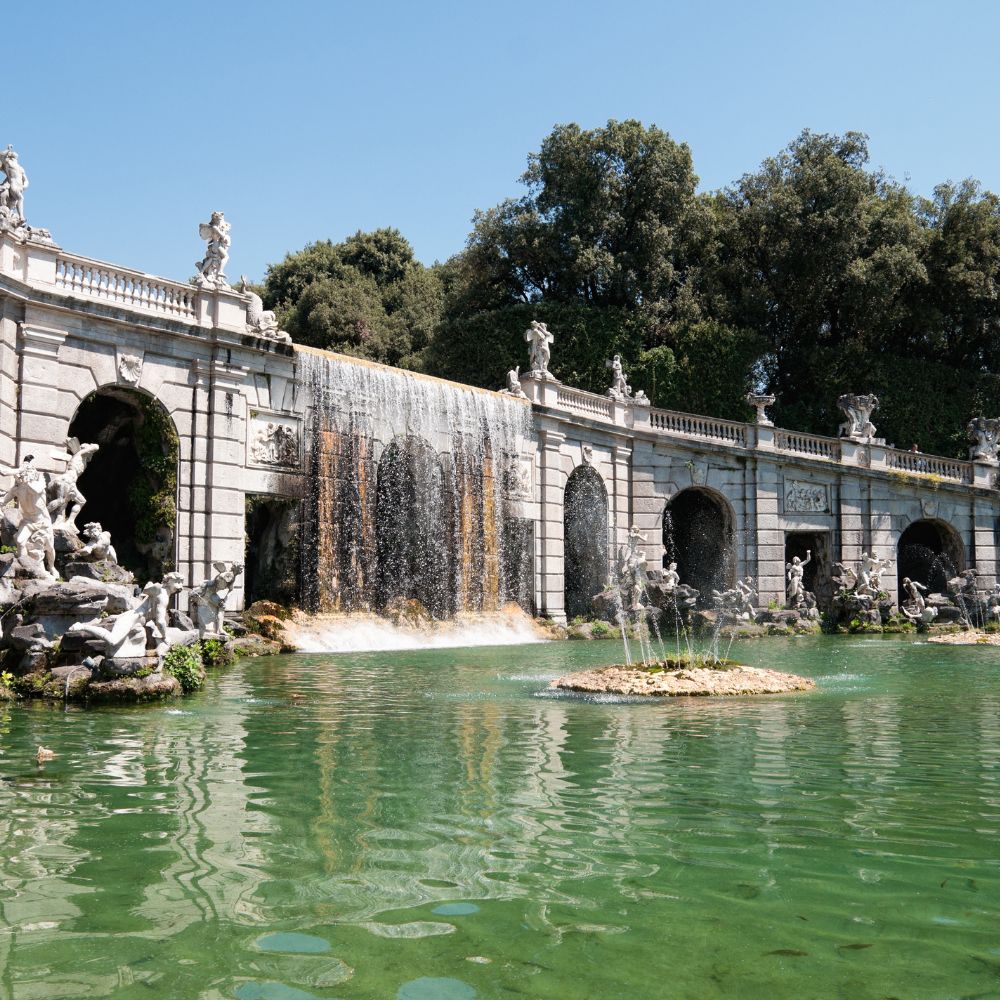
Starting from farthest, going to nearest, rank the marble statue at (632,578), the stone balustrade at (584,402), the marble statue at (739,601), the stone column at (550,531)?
the stone balustrade at (584,402)
the marble statue at (739,601)
the marble statue at (632,578)
the stone column at (550,531)

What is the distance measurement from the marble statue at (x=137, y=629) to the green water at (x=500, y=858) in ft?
5.88

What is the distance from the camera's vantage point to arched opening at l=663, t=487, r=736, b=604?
3288cm

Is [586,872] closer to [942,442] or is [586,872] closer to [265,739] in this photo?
[265,739]

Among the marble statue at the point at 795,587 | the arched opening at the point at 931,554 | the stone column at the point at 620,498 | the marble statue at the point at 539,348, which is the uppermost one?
the marble statue at the point at 539,348

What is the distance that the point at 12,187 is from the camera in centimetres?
1980

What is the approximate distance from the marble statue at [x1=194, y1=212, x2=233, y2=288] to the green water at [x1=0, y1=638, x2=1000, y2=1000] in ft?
46.1

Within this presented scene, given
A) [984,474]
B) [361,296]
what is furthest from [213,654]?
[361,296]

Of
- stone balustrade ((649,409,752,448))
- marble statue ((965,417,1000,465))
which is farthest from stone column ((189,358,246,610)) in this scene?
marble statue ((965,417,1000,465))

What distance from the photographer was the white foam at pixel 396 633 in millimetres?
22078

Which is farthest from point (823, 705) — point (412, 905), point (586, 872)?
point (412, 905)

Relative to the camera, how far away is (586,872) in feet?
17.0

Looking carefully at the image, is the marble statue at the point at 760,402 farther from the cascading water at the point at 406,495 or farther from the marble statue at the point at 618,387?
the cascading water at the point at 406,495

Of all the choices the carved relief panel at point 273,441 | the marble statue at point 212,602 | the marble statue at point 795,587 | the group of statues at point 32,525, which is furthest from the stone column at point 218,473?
the marble statue at point 795,587

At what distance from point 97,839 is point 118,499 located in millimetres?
17961
